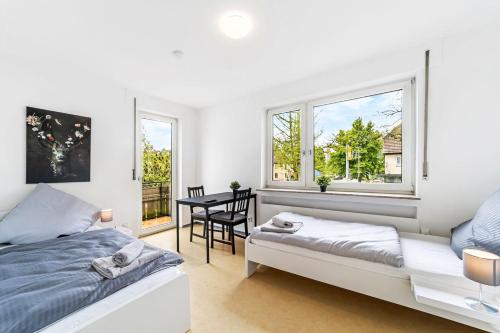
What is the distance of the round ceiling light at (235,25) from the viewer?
183 centimetres

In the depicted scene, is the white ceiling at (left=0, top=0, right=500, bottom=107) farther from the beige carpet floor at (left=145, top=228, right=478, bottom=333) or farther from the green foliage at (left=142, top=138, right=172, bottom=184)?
the beige carpet floor at (left=145, top=228, right=478, bottom=333)

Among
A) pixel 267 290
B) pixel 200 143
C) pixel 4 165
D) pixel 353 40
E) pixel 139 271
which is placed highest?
pixel 353 40

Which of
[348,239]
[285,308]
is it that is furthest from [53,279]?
[348,239]

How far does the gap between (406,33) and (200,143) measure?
12.1 ft

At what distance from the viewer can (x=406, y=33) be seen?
2115mm

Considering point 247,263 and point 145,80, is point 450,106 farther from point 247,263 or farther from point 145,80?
point 145,80

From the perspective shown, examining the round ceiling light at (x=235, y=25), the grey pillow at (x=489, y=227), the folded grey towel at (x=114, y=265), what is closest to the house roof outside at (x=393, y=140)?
the grey pillow at (x=489, y=227)

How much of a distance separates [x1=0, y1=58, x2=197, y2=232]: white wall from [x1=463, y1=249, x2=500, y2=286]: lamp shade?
395 centimetres

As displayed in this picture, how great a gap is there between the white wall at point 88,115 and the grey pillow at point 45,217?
28cm

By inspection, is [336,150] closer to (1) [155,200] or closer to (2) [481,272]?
(2) [481,272]

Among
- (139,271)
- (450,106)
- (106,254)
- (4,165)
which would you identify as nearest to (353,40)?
(450,106)

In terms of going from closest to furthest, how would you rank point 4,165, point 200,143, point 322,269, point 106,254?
1. point 106,254
2. point 322,269
3. point 4,165
4. point 200,143

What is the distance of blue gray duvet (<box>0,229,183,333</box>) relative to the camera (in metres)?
1.00

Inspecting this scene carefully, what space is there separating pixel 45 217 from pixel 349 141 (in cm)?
372
